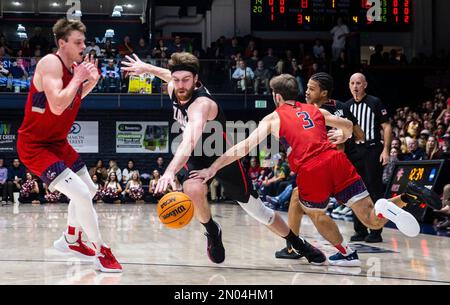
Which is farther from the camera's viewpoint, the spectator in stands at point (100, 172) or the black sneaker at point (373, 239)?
the spectator in stands at point (100, 172)

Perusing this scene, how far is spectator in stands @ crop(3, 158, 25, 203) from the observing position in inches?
717

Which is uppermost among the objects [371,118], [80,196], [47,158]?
[371,118]

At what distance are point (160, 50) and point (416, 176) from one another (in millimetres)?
11302

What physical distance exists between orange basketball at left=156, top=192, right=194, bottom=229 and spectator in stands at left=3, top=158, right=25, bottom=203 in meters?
14.2

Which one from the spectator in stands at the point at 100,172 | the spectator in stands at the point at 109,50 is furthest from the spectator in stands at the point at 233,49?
the spectator in stands at the point at 100,172

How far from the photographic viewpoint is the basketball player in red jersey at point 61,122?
4.78 meters

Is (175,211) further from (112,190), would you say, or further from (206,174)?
(112,190)

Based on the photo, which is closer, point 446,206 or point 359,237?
point 359,237

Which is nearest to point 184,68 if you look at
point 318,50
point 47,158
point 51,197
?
point 47,158

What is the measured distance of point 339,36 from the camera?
20.7m

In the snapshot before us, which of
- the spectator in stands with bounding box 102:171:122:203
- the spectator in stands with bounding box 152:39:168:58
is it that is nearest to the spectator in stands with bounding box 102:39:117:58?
the spectator in stands with bounding box 152:39:168:58

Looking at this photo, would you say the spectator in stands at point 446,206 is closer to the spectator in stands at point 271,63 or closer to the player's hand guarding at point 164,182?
the player's hand guarding at point 164,182

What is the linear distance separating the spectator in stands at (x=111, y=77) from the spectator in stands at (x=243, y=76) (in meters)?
3.24
